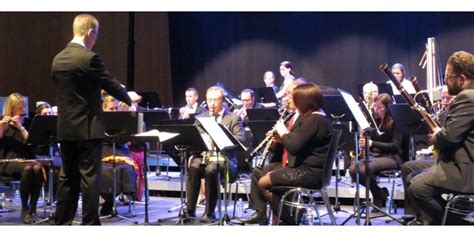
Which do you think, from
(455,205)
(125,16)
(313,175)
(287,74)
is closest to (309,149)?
(313,175)

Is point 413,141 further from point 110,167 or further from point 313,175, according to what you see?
point 110,167

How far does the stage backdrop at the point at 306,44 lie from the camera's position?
10.4 metres

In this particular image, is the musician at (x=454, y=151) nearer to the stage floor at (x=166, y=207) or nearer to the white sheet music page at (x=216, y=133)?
the stage floor at (x=166, y=207)

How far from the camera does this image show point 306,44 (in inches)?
438

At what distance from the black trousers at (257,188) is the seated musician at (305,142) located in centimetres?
61

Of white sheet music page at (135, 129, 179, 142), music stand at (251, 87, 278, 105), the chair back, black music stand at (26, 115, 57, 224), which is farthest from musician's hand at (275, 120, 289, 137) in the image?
music stand at (251, 87, 278, 105)

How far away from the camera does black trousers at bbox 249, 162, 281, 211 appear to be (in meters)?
5.66

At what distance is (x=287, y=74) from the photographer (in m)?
9.73

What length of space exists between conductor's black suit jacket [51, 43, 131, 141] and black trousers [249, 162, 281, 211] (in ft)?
5.12

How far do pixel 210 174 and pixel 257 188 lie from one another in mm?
593

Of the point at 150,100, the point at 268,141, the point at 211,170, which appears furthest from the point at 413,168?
the point at 150,100

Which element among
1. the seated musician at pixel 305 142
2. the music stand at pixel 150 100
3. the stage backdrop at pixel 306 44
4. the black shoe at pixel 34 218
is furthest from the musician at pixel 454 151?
the stage backdrop at pixel 306 44

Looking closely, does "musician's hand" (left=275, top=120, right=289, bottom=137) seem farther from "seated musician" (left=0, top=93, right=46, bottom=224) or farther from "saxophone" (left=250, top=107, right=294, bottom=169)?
"seated musician" (left=0, top=93, right=46, bottom=224)
